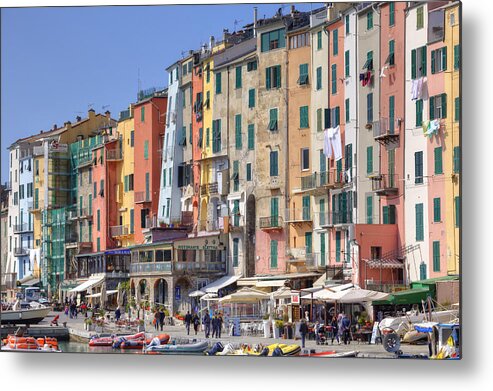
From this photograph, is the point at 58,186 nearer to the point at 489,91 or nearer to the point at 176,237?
the point at 176,237

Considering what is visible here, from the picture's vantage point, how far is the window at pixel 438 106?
726 inches

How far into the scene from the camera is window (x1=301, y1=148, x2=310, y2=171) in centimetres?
2055

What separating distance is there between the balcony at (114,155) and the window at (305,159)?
3665 mm

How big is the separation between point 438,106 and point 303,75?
2780 mm

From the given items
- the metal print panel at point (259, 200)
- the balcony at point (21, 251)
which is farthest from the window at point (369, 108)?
the balcony at point (21, 251)

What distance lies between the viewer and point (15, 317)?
20922 mm

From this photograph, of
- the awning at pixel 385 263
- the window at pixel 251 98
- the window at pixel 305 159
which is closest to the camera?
the awning at pixel 385 263

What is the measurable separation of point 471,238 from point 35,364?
6135mm

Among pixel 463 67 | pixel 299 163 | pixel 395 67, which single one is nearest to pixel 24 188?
pixel 299 163

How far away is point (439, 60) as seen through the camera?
1850 centimetres

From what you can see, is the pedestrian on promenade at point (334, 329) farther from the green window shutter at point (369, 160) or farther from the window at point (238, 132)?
the window at point (238, 132)

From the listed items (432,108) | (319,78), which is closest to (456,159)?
(432,108)

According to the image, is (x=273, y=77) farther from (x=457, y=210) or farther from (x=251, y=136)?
(x=457, y=210)

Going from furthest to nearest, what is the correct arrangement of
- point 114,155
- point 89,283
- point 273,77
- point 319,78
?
point 114,155 < point 89,283 < point 273,77 < point 319,78
